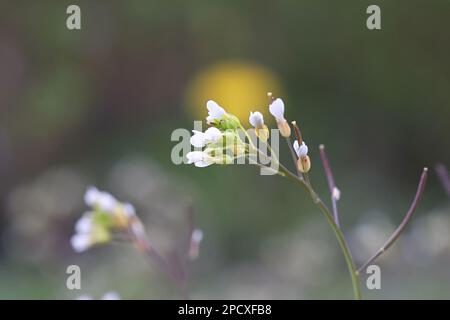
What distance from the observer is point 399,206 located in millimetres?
4480

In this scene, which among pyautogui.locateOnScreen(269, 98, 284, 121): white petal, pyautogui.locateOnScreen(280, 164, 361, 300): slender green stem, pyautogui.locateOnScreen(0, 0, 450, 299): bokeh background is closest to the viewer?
pyautogui.locateOnScreen(280, 164, 361, 300): slender green stem

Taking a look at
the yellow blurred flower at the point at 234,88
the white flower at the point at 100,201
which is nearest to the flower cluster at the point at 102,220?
the white flower at the point at 100,201

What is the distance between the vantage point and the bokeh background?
4.35 metres

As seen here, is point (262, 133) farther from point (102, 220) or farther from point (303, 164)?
point (102, 220)

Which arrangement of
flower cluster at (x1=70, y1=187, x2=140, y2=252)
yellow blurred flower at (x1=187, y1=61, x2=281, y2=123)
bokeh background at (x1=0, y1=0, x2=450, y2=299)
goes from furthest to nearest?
1. yellow blurred flower at (x1=187, y1=61, x2=281, y2=123)
2. bokeh background at (x1=0, y1=0, x2=450, y2=299)
3. flower cluster at (x1=70, y1=187, x2=140, y2=252)

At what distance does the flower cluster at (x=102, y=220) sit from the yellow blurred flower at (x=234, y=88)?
3.62 metres

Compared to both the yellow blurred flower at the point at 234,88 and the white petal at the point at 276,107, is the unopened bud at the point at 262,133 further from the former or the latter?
the yellow blurred flower at the point at 234,88

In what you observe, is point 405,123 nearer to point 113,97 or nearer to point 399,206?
point 399,206

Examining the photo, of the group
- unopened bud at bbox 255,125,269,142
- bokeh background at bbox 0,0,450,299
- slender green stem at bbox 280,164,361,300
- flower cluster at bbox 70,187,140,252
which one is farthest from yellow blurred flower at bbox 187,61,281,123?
slender green stem at bbox 280,164,361,300

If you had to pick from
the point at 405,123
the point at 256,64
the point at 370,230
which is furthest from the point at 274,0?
the point at 370,230

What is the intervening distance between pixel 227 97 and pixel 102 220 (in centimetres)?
378

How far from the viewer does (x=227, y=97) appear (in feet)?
17.1

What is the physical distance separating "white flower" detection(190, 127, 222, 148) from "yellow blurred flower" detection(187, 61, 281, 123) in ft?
13.2

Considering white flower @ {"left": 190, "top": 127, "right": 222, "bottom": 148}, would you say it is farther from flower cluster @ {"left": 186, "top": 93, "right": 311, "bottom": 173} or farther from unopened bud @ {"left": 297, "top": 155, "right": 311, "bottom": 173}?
unopened bud @ {"left": 297, "top": 155, "right": 311, "bottom": 173}
